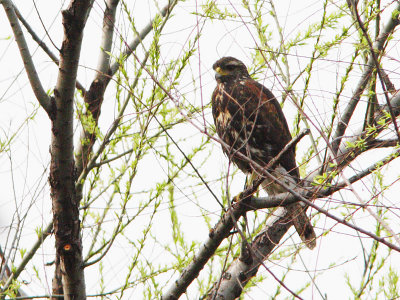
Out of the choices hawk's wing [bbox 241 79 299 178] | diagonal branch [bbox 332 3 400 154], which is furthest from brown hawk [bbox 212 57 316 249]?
diagonal branch [bbox 332 3 400 154]

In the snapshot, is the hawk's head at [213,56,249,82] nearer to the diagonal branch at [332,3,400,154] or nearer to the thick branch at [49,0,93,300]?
the diagonal branch at [332,3,400,154]

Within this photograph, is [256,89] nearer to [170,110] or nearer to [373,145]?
[170,110]

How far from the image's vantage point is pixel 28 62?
2.94 m

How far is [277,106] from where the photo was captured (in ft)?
15.3

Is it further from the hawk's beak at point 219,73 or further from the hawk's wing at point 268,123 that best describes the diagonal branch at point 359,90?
the hawk's beak at point 219,73

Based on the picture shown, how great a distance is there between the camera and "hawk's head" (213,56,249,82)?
4.97m

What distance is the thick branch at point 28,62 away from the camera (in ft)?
9.22

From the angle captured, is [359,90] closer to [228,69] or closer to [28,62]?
[228,69]

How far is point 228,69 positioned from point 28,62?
7.80 feet

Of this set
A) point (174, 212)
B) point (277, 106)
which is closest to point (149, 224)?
point (174, 212)

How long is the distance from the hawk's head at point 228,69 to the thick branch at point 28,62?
2.23 metres

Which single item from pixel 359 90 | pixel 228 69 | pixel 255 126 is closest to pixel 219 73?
pixel 228 69

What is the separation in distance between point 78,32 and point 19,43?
58 centimetres

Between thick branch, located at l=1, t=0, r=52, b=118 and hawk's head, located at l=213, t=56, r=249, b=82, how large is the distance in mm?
2234
